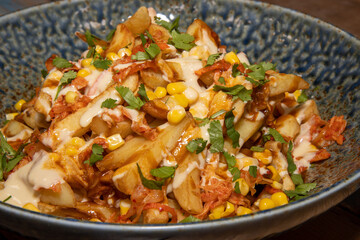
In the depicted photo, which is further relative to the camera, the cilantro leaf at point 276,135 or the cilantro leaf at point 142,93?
the cilantro leaf at point 276,135

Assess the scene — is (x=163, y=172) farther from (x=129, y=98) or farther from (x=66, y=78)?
(x=66, y=78)

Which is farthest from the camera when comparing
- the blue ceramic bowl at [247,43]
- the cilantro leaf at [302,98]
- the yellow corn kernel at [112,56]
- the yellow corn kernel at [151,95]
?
the cilantro leaf at [302,98]

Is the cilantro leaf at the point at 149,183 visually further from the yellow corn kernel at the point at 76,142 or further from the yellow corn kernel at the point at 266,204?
the yellow corn kernel at the point at 266,204

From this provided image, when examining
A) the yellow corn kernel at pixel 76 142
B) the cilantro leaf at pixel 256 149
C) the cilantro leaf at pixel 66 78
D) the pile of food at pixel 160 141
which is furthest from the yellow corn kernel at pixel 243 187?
the cilantro leaf at pixel 66 78

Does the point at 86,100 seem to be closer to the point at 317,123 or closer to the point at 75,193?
the point at 75,193

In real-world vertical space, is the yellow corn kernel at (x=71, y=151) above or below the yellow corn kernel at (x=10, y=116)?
above

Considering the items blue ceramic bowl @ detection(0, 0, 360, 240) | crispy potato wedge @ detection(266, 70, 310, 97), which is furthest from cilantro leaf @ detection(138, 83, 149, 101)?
blue ceramic bowl @ detection(0, 0, 360, 240)
